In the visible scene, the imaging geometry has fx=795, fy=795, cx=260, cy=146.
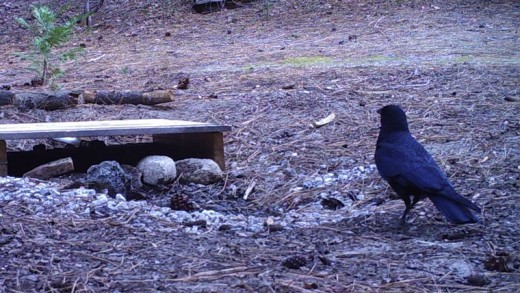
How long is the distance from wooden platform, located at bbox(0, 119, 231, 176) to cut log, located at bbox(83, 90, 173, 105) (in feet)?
4.07

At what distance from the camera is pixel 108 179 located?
507cm

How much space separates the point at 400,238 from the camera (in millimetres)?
4004

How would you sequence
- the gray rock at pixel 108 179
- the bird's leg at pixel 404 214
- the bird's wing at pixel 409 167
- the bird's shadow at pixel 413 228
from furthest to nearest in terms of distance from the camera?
1. the gray rock at pixel 108 179
2. the bird's leg at pixel 404 214
3. the bird's wing at pixel 409 167
4. the bird's shadow at pixel 413 228

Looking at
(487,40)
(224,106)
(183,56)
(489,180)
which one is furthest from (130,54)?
(489,180)

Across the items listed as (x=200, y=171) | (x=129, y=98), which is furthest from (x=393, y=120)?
(x=129, y=98)

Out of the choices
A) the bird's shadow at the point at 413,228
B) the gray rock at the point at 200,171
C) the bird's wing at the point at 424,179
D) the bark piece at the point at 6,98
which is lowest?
the gray rock at the point at 200,171

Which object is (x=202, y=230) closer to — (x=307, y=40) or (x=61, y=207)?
(x=61, y=207)

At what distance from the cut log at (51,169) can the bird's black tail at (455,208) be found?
266 centimetres

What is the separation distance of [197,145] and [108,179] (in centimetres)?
120

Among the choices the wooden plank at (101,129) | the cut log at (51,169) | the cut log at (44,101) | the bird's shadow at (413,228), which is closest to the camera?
the bird's shadow at (413,228)

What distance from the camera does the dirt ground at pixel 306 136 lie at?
11.1 feet

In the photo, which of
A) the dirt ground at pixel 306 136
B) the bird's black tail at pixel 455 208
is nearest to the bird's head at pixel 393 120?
the dirt ground at pixel 306 136

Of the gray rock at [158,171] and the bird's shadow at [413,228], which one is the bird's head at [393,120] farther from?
the gray rock at [158,171]

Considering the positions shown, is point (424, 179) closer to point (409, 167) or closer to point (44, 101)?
point (409, 167)
